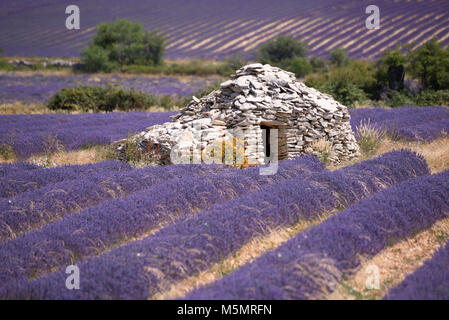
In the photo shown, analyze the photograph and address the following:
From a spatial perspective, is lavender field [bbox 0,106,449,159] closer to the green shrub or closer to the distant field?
the green shrub

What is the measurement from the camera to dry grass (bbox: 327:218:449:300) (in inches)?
141

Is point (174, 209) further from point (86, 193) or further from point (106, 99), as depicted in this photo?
point (106, 99)

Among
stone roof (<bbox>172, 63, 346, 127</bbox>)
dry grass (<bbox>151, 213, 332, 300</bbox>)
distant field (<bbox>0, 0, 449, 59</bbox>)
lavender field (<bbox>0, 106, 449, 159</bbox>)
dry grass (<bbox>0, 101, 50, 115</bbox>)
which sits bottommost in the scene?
dry grass (<bbox>0, 101, 50, 115</bbox>)

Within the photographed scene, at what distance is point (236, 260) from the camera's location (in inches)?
170

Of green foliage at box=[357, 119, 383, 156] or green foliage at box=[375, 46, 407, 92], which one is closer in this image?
green foliage at box=[357, 119, 383, 156]

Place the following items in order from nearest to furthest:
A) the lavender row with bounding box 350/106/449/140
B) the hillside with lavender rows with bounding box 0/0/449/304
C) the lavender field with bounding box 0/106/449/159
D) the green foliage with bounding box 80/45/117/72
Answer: the hillside with lavender rows with bounding box 0/0/449/304 → the lavender field with bounding box 0/106/449/159 → the lavender row with bounding box 350/106/449/140 → the green foliage with bounding box 80/45/117/72

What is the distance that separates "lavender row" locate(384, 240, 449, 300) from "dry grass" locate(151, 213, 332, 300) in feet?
5.20

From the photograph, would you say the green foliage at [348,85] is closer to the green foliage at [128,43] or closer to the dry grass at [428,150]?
the dry grass at [428,150]

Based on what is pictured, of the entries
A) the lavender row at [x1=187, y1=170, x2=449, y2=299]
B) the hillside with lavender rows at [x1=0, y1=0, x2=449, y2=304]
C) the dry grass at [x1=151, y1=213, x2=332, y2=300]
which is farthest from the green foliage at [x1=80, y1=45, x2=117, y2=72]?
the lavender row at [x1=187, y1=170, x2=449, y2=299]

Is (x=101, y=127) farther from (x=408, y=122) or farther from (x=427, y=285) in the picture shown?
(x=427, y=285)

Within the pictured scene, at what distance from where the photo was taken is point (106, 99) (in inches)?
698

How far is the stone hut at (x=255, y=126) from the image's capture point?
7926mm

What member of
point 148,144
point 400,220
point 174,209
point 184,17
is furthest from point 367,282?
point 184,17

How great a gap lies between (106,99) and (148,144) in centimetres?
1031
